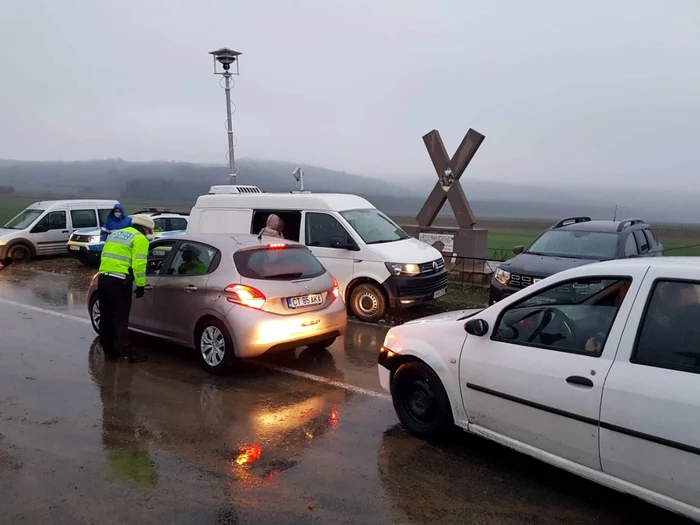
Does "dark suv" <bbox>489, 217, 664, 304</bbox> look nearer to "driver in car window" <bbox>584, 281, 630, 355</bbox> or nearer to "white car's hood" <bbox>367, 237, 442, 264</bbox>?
"white car's hood" <bbox>367, 237, 442, 264</bbox>

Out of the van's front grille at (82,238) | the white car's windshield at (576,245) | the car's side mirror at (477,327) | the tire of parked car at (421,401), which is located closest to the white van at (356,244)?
the white car's windshield at (576,245)

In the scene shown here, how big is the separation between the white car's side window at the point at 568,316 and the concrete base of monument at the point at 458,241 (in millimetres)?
9007

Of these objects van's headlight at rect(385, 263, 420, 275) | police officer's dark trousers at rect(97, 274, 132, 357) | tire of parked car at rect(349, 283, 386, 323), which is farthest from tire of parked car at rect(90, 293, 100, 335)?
van's headlight at rect(385, 263, 420, 275)

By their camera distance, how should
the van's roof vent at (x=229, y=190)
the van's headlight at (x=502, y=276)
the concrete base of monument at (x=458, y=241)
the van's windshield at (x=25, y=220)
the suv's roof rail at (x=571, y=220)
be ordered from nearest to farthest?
1. the van's headlight at (x=502, y=276)
2. the suv's roof rail at (x=571, y=220)
3. the van's roof vent at (x=229, y=190)
4. the concrete base of monument at (x=458, y=241)
5. the van's windshield at (x=25, y=220)

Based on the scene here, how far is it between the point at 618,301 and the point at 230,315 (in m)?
→ 3.96

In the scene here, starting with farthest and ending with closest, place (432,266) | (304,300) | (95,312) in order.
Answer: (432,266)
(95,312)
(304,300)

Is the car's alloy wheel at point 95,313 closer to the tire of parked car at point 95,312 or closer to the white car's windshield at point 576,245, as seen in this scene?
the tire of parked car at point 95,312

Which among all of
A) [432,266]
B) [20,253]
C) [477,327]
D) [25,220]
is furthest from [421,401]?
[25,220]

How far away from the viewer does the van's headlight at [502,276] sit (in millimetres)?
8586

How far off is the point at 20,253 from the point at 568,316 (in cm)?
1723

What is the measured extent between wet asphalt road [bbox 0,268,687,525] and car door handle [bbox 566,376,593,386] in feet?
2.88

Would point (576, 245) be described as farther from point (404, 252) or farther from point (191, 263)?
→ point (191, 263)

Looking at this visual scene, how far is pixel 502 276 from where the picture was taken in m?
8.71

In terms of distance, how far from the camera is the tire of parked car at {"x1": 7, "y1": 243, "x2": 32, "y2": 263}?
642 inches
